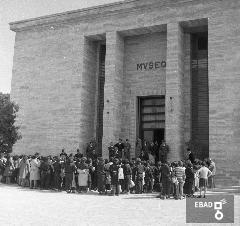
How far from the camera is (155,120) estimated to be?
22.2m

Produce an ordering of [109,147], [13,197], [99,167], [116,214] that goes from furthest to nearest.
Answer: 1. [109,147]
2. [99,167]
3. [13,197]
4. [116,214]

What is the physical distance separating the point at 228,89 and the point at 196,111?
274cm

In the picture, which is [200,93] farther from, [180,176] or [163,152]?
[180,176]

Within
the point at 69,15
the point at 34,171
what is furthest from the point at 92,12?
the point at 34,171

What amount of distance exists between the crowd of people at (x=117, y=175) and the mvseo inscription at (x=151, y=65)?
5939 mm

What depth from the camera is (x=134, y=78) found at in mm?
22578

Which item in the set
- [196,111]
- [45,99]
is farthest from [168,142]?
[45,99]

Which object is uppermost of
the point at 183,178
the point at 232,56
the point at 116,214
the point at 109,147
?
the point at 232,56

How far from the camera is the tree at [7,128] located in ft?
72.8

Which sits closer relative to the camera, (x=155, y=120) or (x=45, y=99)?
(x=155, y=120)

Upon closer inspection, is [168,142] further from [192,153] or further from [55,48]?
[55,48]

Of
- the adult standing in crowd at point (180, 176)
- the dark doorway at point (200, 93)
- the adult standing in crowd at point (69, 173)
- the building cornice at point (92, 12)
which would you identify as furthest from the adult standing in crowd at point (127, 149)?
the building cornice at point (92, 12)

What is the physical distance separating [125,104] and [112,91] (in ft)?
4.53

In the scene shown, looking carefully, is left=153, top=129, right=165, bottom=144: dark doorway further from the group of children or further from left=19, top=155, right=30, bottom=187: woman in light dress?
left=19, top=155, right=30, bottom=187: woman in light dress
